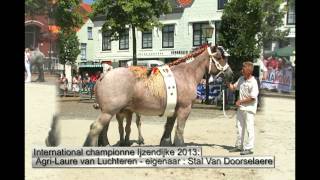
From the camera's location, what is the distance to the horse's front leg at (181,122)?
6262mm


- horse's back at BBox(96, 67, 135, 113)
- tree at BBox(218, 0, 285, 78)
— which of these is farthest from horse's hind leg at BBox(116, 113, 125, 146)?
tree at BBox(218, 0, 285, 78)

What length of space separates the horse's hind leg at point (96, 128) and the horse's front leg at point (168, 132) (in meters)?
0.83

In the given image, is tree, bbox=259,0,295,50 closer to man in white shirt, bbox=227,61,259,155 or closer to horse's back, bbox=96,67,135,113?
man in white shirt, bbox=227,61,259,155

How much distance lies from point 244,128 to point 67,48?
8.58ft

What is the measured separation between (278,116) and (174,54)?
1.65m

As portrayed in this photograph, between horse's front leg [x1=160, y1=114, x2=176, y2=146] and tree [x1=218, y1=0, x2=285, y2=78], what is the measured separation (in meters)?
1.17

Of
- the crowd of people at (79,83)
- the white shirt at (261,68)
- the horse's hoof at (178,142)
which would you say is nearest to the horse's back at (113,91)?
the crowd of people at (79,83)

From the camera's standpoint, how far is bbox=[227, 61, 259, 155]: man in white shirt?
20.8 feet

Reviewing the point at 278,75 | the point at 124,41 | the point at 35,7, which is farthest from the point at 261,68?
the point at 35,7

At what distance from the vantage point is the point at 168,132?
21.0ft

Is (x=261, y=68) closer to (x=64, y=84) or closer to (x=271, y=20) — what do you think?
(x=271, y=20)

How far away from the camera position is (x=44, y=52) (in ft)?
20.8
